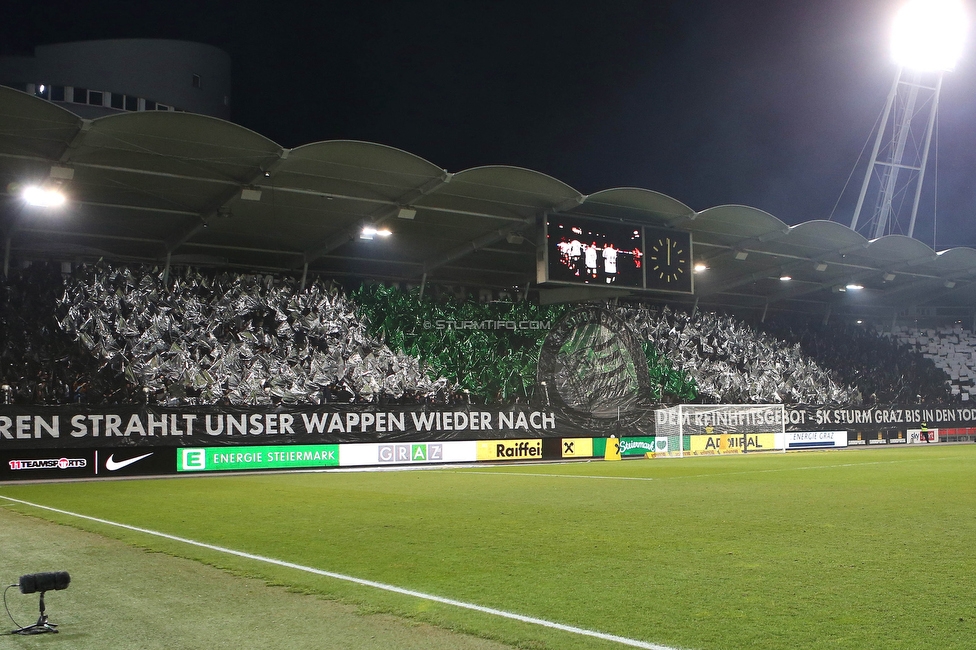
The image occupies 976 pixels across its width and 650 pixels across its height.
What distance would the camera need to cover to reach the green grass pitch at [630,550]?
5.73m

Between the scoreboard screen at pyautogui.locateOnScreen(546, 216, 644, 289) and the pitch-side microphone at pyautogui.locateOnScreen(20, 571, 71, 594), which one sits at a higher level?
the scoreboard screen at pyautogui.locateOnScreen(546, 216, 644, 289)

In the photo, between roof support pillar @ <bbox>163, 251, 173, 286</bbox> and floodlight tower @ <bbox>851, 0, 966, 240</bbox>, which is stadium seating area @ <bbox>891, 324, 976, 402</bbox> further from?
roof support pillar @ <bbox>163, 251, 173, 286</bbox>

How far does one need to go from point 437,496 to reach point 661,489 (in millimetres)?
4580

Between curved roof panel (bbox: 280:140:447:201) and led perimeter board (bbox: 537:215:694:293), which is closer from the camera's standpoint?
curved roof panel (bbox: 280:140:447:201)

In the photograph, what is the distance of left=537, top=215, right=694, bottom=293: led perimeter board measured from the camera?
28.5 metres

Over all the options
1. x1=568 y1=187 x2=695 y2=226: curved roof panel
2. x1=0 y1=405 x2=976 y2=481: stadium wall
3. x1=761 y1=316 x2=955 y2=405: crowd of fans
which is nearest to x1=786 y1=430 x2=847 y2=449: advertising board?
x1=0 y1=405 x2=976 y2=481: stadium wall

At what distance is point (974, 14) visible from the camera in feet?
140

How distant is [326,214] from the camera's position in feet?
102

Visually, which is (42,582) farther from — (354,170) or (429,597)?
(354,170)

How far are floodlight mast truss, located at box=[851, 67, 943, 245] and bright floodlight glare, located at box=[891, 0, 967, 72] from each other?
6.67ft

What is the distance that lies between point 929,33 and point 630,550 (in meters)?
42.7

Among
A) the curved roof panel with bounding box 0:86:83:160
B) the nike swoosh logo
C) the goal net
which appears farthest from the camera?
the goal net

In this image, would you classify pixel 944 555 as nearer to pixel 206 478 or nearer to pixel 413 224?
pixel 206 478

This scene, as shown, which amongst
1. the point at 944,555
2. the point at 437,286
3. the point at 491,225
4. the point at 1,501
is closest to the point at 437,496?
the point at 1,501
